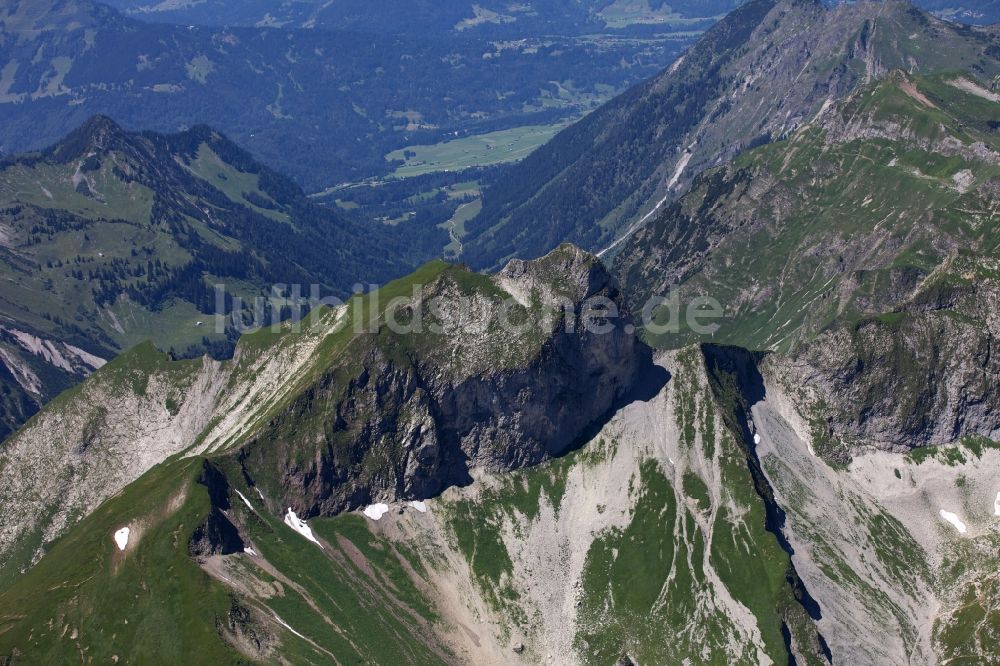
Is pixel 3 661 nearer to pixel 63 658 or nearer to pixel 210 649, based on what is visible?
pixel 63 658

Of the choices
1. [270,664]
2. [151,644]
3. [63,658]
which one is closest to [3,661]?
[63,658]

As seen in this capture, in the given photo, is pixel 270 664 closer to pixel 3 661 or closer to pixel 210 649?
pixel 210 649

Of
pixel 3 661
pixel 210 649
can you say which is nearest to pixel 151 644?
pixel 210 649

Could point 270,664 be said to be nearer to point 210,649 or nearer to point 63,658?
point 210,649

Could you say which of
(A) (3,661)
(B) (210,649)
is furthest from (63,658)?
(B) (210,649)

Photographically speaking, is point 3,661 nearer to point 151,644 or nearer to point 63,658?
point 63,658

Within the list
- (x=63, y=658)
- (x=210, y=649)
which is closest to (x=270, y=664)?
(x=210, y=649)
